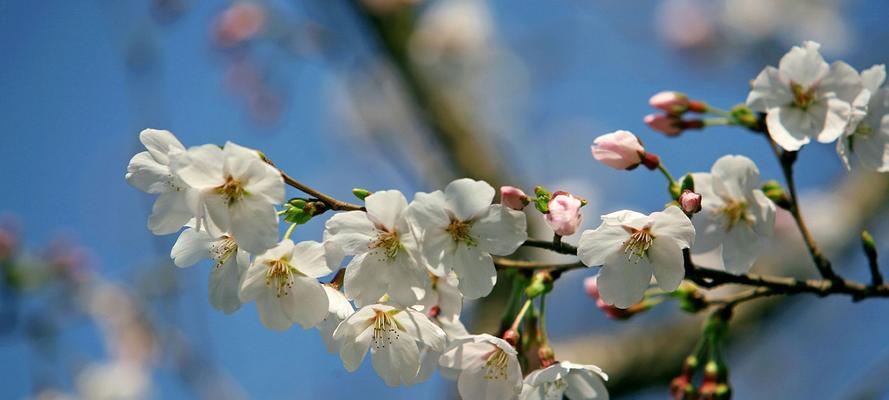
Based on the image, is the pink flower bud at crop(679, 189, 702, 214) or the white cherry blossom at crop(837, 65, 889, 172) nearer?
the pink flower bud at crop(679, 189, 702, 214)

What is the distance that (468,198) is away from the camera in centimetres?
110

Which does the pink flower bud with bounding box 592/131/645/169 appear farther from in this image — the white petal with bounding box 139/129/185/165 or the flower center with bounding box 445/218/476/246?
the white petal with bounding box 139/129/185/165

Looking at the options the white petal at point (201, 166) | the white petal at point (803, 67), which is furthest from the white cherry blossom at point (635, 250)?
the white petal at point (201, 166)

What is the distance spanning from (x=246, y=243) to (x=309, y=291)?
0.15 meters

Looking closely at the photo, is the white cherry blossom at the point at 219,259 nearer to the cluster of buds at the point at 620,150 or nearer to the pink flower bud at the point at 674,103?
the cluster of buds at the point at 620,150

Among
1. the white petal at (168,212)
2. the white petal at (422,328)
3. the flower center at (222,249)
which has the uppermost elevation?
the white petal at (168,212)

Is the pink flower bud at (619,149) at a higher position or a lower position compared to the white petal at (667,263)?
higher

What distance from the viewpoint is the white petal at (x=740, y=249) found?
4.28 feet

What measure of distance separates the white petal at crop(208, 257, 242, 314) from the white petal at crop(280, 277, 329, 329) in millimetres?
70

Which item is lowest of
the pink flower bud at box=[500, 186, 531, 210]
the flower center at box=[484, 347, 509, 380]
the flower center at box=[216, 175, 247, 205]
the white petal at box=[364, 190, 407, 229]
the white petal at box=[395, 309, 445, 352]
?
the flower center at box=[484, 347, 509, 380]

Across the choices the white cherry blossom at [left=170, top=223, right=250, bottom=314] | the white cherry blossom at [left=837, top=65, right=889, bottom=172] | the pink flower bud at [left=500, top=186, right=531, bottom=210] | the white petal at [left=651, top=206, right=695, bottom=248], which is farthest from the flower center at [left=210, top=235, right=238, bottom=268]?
the white cherry blossom at [left=837, top=65, right=889, bottom=172]

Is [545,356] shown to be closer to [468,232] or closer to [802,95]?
[468,232]

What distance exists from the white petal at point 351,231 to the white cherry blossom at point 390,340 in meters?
0.11

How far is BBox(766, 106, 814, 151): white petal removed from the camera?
1289 millimetres
